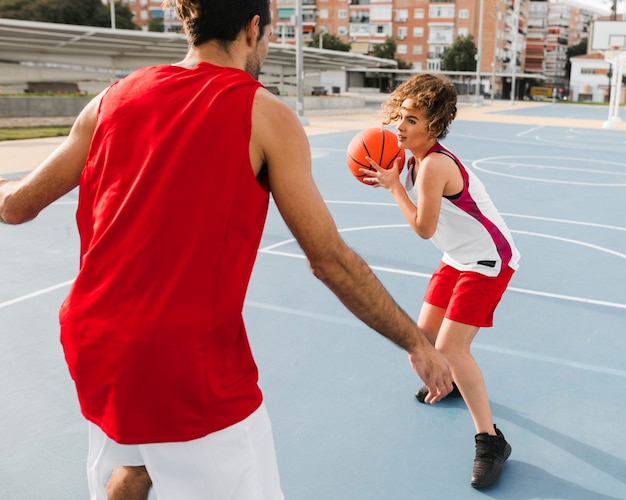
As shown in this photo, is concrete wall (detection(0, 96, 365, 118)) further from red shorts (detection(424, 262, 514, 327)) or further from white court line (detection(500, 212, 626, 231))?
red shorts (detection(424, 262, 514, 327))

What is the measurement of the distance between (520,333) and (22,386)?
11.4 feet

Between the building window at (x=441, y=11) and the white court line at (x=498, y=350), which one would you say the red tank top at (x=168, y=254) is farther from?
the building window at (x=441, y=11)

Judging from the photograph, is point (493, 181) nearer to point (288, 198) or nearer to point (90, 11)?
point (288, 198)

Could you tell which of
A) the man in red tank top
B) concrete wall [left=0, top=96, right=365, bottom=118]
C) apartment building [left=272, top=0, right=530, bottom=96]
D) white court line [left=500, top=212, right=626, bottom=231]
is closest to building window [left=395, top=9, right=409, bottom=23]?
apartment building [left=272, top=0, right=530, bottom=96]

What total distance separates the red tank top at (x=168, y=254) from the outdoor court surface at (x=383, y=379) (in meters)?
1.68

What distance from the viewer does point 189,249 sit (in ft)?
5.16

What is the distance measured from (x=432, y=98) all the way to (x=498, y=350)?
2.22m

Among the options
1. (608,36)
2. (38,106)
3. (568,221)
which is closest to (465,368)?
(568,221)

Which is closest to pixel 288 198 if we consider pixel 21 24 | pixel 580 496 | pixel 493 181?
pixel 580 496

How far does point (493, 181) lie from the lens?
41.3 ft

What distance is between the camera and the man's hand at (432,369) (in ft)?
6.40

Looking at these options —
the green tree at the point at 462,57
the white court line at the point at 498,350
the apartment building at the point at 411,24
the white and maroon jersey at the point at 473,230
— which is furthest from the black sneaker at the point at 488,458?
the apartment building at the point at 411,24

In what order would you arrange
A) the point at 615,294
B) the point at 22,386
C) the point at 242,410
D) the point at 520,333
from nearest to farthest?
1. the point at 242,410
2. the point at 22,386
3. the point at 520,333
4. the point at 615,294

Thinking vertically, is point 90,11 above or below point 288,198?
above
